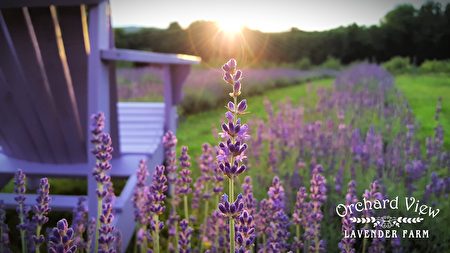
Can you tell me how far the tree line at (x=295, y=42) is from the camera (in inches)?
345

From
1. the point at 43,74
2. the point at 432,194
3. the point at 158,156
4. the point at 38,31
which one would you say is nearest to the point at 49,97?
the point at 43,74

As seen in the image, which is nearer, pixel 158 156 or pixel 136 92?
pixel 158 156

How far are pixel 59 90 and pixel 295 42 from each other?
12939 millimetres

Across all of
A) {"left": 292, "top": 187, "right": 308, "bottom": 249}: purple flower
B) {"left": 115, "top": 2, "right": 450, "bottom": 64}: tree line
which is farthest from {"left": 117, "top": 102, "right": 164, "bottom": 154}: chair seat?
{"left": 115, "top": 2, "right": 450, "bottom": 64}: tree line

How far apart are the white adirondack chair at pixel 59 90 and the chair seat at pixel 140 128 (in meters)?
0.09

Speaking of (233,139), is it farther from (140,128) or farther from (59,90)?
(140,128)

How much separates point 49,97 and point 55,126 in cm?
24

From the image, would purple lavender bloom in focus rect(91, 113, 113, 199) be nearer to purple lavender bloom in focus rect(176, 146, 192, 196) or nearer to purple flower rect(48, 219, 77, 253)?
purple lavender bloom in focus rect(176, 146, 192, 196)

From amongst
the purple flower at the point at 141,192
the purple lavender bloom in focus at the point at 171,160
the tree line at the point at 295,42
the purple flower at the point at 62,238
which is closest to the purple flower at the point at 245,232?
the purple flower at the point at 62,238

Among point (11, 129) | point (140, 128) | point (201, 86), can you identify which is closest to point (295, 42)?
point (201, 86)

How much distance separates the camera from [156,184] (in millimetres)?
1404

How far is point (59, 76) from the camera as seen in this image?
7.84 feet

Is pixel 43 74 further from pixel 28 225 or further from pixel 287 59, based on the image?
pixel 287 59

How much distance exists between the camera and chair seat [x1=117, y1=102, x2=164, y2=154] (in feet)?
11.2
